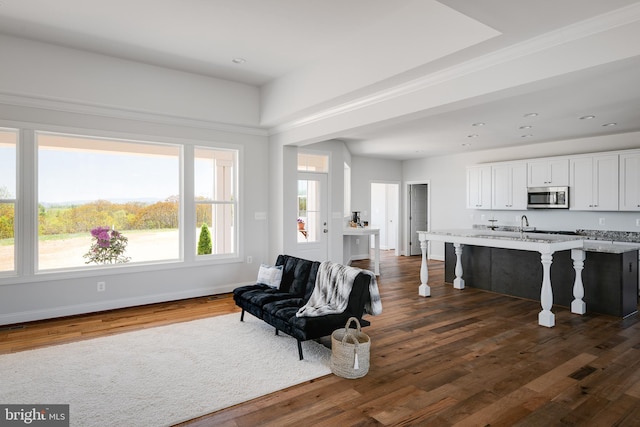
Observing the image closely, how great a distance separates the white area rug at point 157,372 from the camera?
2520mm

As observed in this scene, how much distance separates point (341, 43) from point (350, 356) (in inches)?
125

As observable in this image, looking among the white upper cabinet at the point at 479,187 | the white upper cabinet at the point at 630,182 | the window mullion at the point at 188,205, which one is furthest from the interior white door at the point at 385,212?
the window mullion at the point at 188,205

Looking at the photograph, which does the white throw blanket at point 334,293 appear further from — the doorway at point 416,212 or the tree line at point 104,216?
the doorway at point 416,212

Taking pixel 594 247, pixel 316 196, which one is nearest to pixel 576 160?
pixel 594 247

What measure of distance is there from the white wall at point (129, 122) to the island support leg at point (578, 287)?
4329 millimetres

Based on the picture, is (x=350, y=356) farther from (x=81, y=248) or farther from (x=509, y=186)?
(x=509, y=186)

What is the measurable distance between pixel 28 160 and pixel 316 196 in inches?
159

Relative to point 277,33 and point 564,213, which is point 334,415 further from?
point 564,213

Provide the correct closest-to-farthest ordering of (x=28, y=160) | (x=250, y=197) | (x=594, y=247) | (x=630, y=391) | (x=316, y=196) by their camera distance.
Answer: (x=630, y=391), (x=28, y=160), (x=594, y=247), (x=250, y=197), (x=316, y=196)

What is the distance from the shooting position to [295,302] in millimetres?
3705

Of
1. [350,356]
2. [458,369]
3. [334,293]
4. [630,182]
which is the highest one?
[630,182]

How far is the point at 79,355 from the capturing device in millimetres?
3371

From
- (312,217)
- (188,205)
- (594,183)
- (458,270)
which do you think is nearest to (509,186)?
(594,183)

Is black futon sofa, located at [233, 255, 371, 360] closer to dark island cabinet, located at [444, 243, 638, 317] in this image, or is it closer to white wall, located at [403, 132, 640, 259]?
dark island cabinet, located at [444, 243, 638, 317]
